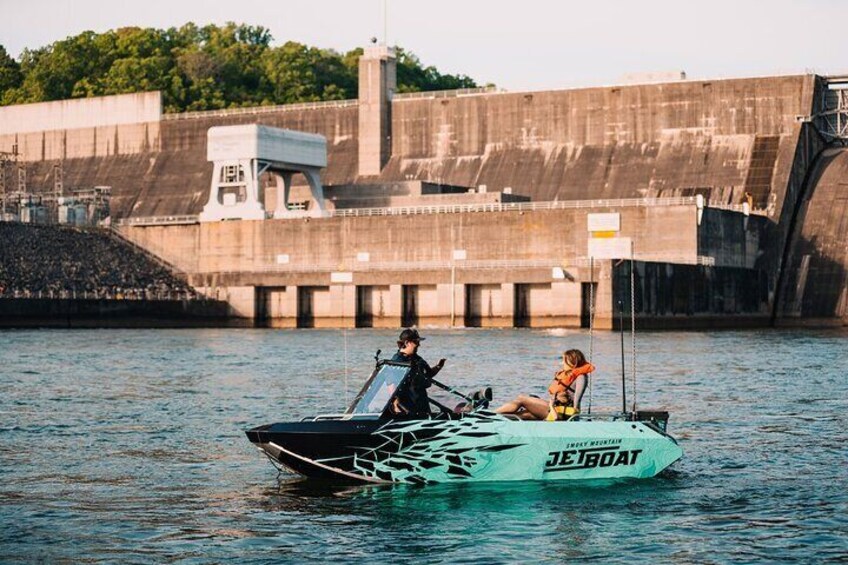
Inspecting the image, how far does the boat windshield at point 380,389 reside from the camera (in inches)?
1110

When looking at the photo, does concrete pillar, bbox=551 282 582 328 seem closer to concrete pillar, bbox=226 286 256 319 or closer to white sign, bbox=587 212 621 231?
white sign, bbox=587 212 621 231

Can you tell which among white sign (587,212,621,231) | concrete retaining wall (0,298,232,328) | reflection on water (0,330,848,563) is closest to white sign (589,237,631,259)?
white sign (587,212,621,231)

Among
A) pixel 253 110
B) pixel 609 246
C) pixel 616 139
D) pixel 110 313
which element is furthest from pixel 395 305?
pixel 253 110

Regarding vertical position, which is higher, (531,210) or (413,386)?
(531,210)

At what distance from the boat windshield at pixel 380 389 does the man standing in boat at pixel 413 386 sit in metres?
0.15

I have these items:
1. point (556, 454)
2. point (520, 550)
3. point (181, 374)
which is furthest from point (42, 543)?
point (181, 374)

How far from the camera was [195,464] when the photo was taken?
31969mm

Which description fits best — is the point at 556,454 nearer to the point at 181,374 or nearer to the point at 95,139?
the point at 181,374

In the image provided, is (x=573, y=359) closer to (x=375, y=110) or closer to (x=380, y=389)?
(x=380, y=389)

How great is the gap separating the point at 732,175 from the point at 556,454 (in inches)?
4169

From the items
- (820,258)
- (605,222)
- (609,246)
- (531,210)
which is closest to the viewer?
(605,222)

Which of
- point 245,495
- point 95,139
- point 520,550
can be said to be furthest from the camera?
point 95,139

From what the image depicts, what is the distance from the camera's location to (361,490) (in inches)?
1114

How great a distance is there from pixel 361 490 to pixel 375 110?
406 feet
